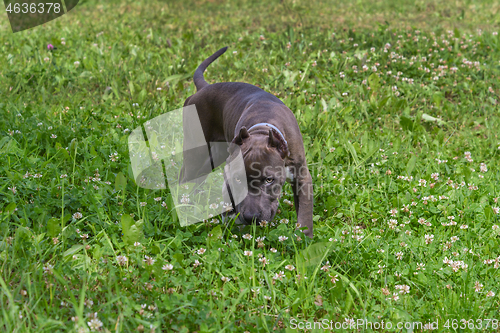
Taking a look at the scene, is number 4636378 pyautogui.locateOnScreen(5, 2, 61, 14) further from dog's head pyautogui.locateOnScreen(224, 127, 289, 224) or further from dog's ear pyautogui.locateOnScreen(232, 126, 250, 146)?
dog's head pyautogui.locateOnScreen(224, 127, 289, 224)

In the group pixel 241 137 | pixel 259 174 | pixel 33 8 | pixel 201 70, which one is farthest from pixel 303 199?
pixel 33 8

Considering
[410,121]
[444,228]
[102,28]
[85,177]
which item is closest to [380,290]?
[444,228]

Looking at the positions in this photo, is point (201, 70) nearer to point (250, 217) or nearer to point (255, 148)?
point (255, 148)

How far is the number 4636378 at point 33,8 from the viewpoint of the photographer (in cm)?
985

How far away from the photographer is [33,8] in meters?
9.93

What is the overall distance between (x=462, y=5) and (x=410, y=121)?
6999mm

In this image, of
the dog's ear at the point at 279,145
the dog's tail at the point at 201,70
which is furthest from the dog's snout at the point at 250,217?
the dog's tail at the point at 201,70

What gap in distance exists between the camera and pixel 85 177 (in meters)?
3.98

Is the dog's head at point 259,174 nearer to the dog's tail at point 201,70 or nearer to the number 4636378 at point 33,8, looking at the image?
the dog's tail at point 201,70

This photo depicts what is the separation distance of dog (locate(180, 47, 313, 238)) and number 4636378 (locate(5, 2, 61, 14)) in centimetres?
688

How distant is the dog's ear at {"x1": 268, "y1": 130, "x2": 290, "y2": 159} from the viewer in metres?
3.46

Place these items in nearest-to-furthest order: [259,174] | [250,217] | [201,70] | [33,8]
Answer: [250,217] < [259,174] < [201,70] < [33,8]

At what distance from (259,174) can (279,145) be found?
29 centimetres

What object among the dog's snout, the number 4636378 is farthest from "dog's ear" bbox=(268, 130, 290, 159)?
the number 4636378
